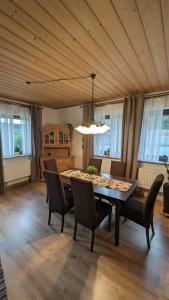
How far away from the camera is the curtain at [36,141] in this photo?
4.26m

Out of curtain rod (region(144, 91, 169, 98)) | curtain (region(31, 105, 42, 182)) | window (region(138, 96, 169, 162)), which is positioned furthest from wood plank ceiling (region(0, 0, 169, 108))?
curtain (region(31, 105, 42, 182))

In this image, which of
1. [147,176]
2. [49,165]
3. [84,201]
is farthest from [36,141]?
[147,176]

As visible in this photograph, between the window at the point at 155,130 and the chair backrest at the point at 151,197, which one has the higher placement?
the window at the point at 155,130

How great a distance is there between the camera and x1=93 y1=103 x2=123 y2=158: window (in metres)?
3.79

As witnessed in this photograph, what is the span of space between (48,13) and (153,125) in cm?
288

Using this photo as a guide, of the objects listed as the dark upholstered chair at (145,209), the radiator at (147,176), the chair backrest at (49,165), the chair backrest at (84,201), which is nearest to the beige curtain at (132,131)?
the radiator at (147,176)

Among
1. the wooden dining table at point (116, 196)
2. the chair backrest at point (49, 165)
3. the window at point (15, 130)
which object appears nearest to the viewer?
the wooden dining table at point (116, 196)

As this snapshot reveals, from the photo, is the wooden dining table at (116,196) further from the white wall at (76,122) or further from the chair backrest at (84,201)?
the white wall at (76,122)

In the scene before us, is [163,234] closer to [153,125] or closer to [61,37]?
[153,125]

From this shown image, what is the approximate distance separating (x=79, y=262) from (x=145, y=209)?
1.01 m

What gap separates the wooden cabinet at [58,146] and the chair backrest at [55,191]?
79.6 inches

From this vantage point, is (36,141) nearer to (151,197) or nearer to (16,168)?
(16,168)

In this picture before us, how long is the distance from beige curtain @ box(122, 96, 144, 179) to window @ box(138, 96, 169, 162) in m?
0.15

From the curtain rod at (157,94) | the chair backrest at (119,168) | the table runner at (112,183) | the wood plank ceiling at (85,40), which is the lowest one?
the table runner at (112,183)
